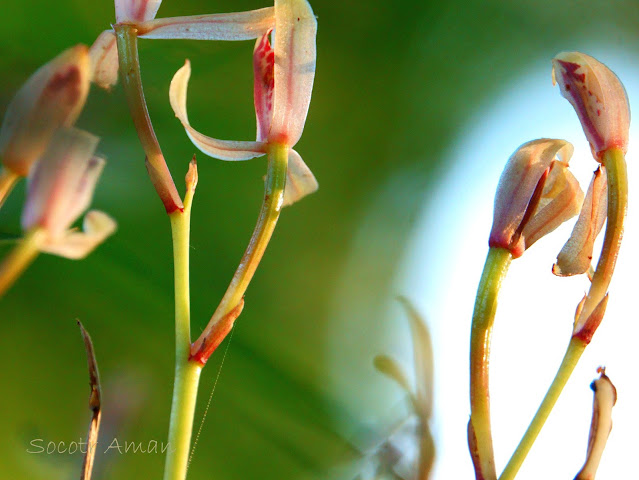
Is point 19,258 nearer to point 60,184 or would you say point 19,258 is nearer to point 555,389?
point 60,184

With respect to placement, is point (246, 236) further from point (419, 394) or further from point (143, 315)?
point (419, 394)

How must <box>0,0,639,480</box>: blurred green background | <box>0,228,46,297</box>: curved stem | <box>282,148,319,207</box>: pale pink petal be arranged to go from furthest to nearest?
<box>0,0,639,480</box>: blurred green background, <box>282,148,319,207</box>: pale pink petal, <box>0,228,46,297</box>: curved stem

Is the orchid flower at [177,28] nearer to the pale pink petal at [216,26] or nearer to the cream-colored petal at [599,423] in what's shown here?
the pale pink petal at [216,26]

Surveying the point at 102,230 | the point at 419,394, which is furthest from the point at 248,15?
the point at 419,394

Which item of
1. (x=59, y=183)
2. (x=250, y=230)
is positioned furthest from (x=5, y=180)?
(x=250, y=230)

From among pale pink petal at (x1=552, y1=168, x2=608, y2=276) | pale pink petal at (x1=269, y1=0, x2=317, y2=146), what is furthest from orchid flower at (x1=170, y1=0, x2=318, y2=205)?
pale pink petal at (x1=552, y1=168, x2=608, y2=276)

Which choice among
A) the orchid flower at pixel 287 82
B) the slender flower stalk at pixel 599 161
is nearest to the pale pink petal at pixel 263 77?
the orchid flower at pixel 287 82

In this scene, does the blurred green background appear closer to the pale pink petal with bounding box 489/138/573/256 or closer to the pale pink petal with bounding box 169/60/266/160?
the pale pink petal with bounding box 169/60/266/160
